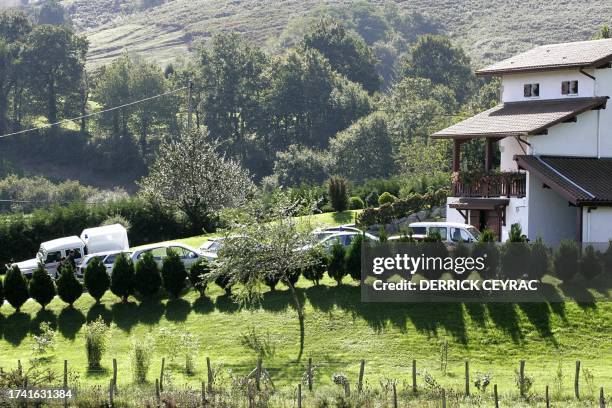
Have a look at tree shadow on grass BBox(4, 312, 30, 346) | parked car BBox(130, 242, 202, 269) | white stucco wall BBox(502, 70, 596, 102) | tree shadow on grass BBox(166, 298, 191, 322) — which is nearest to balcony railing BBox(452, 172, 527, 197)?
white stucco wall BBox(502, 70, 596, 102)

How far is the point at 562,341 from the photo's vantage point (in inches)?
1416

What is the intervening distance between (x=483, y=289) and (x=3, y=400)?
1579 cm

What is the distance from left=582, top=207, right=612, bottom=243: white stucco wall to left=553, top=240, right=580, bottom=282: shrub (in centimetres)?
301

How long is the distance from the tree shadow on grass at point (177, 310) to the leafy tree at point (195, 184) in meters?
18.7

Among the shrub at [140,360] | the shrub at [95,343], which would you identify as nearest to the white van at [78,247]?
the shrub at [95,343]

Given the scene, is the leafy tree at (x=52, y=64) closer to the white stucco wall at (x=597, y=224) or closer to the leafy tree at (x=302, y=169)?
the leafy tree at (x=302, y=169)

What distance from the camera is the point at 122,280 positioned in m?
43.4

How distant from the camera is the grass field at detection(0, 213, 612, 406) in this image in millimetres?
34281

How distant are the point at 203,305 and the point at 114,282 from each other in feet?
11.1

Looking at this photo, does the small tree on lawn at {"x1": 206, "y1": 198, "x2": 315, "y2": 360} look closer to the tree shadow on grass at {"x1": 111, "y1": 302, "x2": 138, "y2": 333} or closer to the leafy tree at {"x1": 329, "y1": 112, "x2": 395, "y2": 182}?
the tree shadow on grass at {"x1": 111, "y1": 302, "x2": 138, "y2": 333}

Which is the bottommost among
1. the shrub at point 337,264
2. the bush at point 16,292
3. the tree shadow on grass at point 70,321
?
the tree shadow on grass at point 70,321

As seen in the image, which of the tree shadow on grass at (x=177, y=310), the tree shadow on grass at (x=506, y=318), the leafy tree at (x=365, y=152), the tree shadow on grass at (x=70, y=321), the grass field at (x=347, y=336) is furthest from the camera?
the leafy tree at (x=365, y=152)

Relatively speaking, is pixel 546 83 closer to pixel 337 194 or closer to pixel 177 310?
pixel 337 194

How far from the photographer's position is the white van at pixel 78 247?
1983 inches
